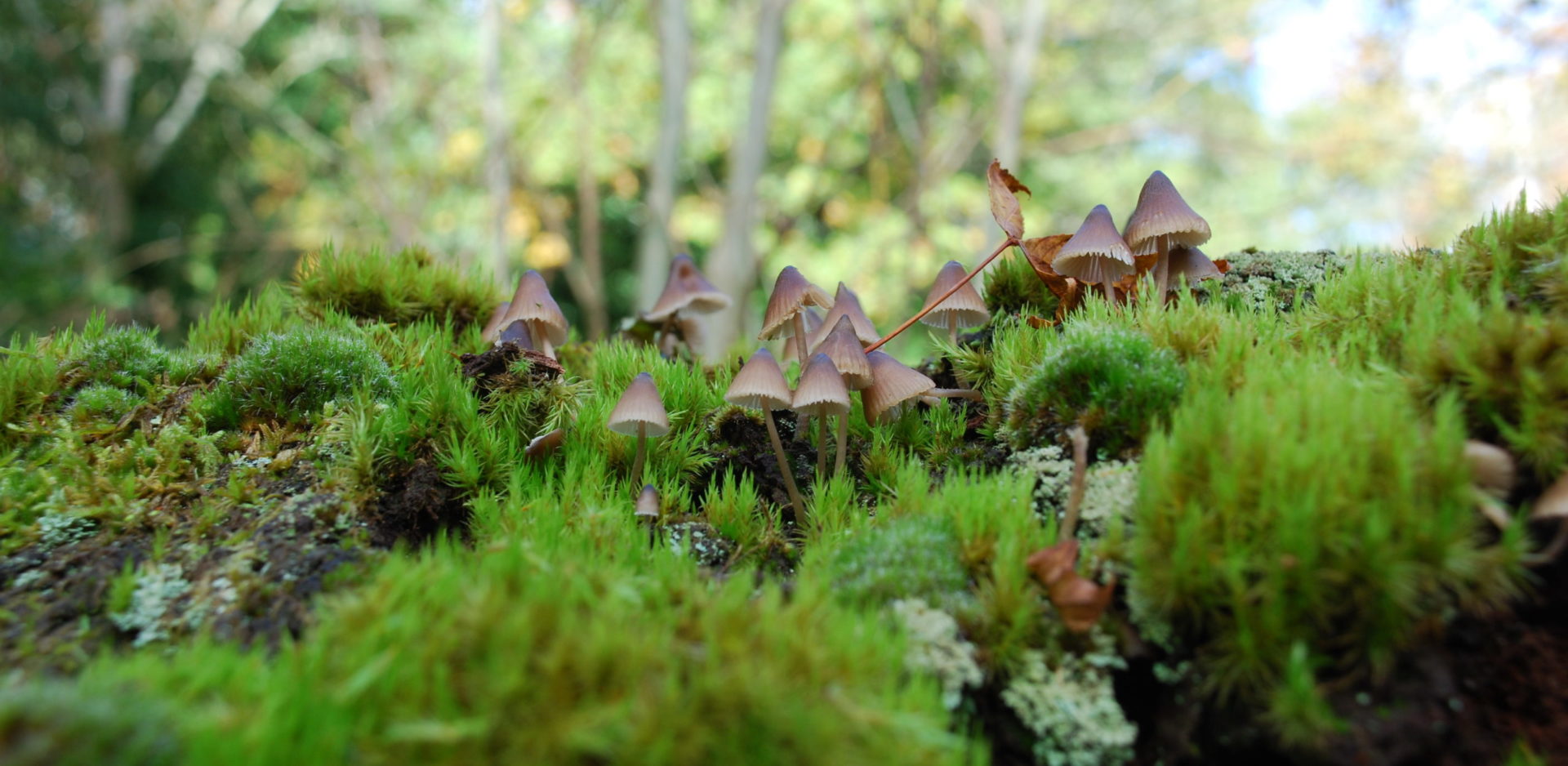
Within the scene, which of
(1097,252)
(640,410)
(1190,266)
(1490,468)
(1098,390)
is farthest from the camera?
(1190,266)

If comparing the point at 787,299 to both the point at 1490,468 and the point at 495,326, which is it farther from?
the point at 1490,468

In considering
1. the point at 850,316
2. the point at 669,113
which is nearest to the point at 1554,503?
Result: the point at 850,316

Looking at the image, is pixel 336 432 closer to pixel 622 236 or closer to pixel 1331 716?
pixel 1331 716

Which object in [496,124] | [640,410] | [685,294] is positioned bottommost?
[640,410]

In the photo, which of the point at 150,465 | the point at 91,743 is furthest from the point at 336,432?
the point at 91,743

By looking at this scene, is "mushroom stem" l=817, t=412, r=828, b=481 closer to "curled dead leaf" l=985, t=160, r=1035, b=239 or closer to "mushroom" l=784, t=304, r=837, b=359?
"mushroom" l=784, t=304, r=837, b=359

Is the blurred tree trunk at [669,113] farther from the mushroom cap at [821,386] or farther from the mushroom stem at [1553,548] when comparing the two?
the mushroom stem at [1553,548]

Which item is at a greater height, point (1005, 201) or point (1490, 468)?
point (1005, 201)

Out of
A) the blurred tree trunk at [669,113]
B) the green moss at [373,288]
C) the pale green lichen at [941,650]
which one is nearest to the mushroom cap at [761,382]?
the pale green lichen at [941,650]

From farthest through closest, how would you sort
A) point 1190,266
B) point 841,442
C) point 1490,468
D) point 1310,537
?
point 1190,266 < point 841,442 < point 1490,468 < point 1310,537
